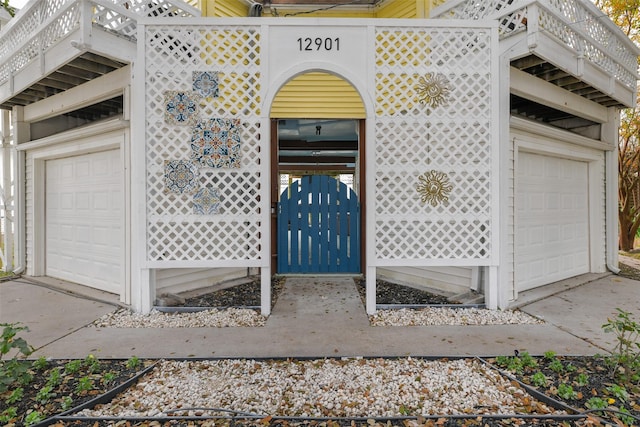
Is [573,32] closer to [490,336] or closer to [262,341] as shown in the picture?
[490,336]

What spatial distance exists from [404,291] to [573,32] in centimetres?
402

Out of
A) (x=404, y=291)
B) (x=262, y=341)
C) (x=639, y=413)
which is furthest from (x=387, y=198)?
(x=639, y=413)

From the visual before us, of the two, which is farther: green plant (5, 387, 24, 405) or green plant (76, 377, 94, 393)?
green plant (76, 377, 94, 393)

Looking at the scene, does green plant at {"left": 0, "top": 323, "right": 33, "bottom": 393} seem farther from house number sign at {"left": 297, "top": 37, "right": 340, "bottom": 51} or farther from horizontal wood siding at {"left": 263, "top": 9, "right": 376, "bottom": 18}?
horizontal wood siding at {"left": 263, "top": 9, "right": 376, "bottom": 18}

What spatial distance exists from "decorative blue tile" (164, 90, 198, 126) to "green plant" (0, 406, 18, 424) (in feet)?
9.05

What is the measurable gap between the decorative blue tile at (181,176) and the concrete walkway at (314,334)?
1508 mm

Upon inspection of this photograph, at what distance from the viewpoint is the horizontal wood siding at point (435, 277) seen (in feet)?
13.9

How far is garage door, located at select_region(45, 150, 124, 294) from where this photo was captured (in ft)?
13.8

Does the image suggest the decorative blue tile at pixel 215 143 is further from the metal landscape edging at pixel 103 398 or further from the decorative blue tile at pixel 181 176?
the metal landscape edging at pixel 103 398

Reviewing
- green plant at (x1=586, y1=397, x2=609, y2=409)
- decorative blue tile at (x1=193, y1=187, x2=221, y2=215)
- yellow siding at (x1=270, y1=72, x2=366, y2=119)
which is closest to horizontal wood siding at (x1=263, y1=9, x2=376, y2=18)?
yellow siding at (x1=270, y1=72, x2=366, y2=119)

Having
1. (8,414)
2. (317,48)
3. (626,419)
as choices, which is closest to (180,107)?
(317,48)

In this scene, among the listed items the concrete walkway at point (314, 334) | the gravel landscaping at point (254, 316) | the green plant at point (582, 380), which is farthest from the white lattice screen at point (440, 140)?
the green plant at point (582, 380)

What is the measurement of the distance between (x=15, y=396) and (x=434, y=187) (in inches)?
156

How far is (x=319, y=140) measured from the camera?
8.85 m
